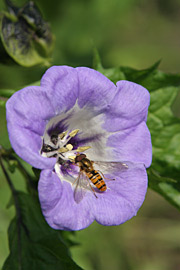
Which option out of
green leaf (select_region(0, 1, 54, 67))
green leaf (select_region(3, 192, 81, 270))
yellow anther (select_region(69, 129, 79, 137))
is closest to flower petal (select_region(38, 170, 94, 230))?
yellow anther (select_region(69, 129, 79, 137))

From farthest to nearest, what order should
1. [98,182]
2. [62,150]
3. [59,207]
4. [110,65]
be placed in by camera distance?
1. [110,65]
2. [62,150]
3. [98,182]
4. [59,207]

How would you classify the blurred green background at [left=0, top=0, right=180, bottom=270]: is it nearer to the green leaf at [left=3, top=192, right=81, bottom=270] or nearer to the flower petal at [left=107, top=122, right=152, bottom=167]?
the green leaf at [left=3, top=192, right=81, bottom=270]

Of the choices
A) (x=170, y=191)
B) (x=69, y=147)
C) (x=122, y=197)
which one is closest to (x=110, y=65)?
(x=170, y=191)

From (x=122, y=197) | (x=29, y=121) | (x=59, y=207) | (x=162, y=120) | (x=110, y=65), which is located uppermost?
(x=29, y=121)

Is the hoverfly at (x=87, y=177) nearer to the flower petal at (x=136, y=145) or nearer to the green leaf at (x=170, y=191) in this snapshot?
the flower petal at (x=136, y=145)

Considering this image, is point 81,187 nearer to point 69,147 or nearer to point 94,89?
point 69,147

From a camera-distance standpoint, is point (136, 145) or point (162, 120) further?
point (162, 120)

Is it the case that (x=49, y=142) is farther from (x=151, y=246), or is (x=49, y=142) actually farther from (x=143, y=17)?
(x=143, y=17)
